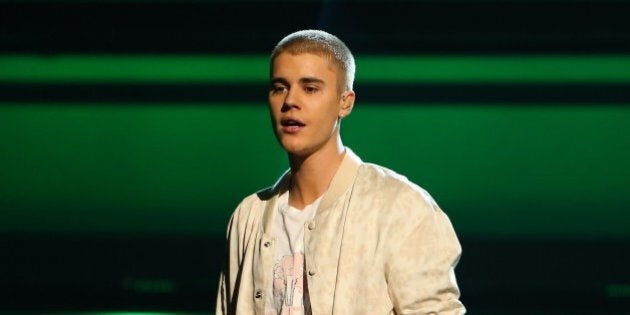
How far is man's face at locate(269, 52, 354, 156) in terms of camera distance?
1.98 m

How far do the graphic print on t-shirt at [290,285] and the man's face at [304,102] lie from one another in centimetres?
20

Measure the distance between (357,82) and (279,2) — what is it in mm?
371

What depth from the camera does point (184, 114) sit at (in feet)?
11.2

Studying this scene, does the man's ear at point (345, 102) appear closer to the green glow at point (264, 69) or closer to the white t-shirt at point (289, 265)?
the white t-shirt at point (289, 265)

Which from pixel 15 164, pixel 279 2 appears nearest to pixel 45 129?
pixel 15 164

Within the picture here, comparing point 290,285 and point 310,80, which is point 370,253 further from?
point 310,80

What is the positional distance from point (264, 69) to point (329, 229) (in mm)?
1466

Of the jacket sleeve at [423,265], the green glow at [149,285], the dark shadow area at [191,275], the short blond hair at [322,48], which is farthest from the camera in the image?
the green glow at [149,285]

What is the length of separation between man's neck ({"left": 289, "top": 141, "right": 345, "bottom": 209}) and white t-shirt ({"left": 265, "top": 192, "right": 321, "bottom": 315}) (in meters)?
0.02

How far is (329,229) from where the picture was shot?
1.97 meters

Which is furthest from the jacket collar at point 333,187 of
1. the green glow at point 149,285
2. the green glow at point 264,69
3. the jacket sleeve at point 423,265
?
the green glow at point 149,285

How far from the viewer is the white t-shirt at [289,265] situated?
77.5 inches

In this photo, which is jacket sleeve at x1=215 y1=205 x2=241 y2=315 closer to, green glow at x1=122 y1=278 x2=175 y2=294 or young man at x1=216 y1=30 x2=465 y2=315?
young man at x1=216 y1=30 x2=465 y2=315

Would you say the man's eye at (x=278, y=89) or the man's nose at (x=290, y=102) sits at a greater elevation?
the man's eye at (x=278, y=89)
